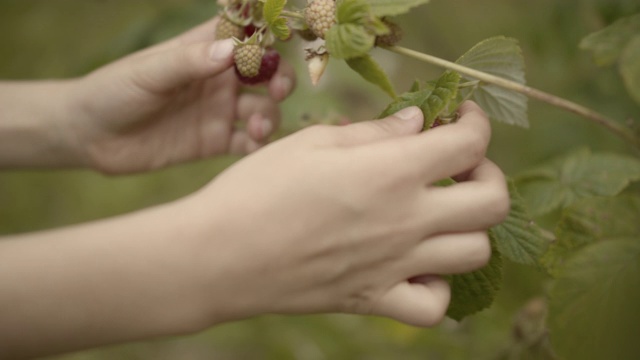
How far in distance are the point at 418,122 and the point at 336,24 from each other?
0.11m

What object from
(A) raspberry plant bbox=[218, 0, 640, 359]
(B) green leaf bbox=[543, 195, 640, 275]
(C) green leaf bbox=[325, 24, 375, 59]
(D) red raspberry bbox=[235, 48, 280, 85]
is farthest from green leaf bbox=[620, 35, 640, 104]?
(D) red raspberry bbox=[235, 48, 280, 85]

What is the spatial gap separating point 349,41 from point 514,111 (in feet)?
0.67

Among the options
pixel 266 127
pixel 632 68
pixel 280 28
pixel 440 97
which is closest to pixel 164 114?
pixel 266 127

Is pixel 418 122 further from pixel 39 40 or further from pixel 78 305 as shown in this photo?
pixel 39 40

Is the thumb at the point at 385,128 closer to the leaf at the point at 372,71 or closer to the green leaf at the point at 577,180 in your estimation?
the leaf at the point at 372,71

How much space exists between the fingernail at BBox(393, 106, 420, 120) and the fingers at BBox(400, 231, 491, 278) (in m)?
0.10

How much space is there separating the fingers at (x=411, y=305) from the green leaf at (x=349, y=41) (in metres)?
0.18

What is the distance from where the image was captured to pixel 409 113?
52cm

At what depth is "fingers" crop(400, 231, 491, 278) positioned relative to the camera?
0.48m

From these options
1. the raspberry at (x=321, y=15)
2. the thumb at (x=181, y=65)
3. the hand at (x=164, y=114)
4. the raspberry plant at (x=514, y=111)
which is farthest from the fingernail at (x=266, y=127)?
the raspberry at (x=321, y=15)

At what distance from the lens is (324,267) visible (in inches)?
18.2

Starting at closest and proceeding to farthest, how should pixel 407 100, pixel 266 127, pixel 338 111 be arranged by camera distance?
pixel 407 100 < pixel 266 127 < pixel 338 111

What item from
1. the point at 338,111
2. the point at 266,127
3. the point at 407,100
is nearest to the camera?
the point at 407,100

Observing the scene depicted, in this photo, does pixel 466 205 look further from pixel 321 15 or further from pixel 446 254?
pixel 321 15
